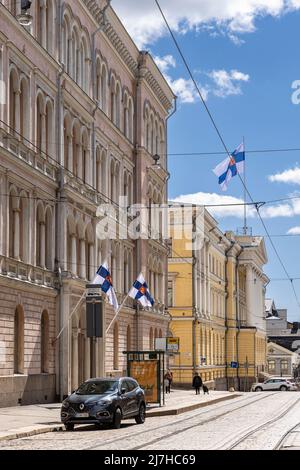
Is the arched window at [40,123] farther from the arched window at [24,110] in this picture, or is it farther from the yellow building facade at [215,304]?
the yellow building facade at [215,304]

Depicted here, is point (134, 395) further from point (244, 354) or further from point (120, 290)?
point (244, 354)

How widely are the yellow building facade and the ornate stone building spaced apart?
61.4 feet

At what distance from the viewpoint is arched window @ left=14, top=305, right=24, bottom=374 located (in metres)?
35.6

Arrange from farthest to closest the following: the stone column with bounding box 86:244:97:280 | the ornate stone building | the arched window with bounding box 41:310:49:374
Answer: the stone column with bounding box 86:244:97:280 → the arched window with bounding box 41:310:49:374 → the ornate stone building

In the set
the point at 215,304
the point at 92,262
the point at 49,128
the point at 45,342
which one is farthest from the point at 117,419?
the point at 215,304

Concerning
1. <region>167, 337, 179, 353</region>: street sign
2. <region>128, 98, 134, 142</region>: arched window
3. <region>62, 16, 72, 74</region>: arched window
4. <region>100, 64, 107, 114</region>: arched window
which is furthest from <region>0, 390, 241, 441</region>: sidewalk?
<region>128, 98, 134, 142</region>: arched window

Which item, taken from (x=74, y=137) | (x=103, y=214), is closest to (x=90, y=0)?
(x=74, y=137)

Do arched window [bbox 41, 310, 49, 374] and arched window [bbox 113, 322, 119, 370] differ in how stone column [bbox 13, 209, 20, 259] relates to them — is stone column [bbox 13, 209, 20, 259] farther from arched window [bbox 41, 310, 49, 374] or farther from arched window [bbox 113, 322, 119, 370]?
arched window [bbox 113, 322, 119, 370]

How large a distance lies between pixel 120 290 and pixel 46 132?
14.4m

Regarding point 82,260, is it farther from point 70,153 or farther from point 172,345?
point 172,345

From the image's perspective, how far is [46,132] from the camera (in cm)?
3978

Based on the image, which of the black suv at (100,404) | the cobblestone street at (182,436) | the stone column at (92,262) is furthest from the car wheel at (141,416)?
the stone column at (92,262)

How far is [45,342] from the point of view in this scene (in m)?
38.7

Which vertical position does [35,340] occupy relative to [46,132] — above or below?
below
